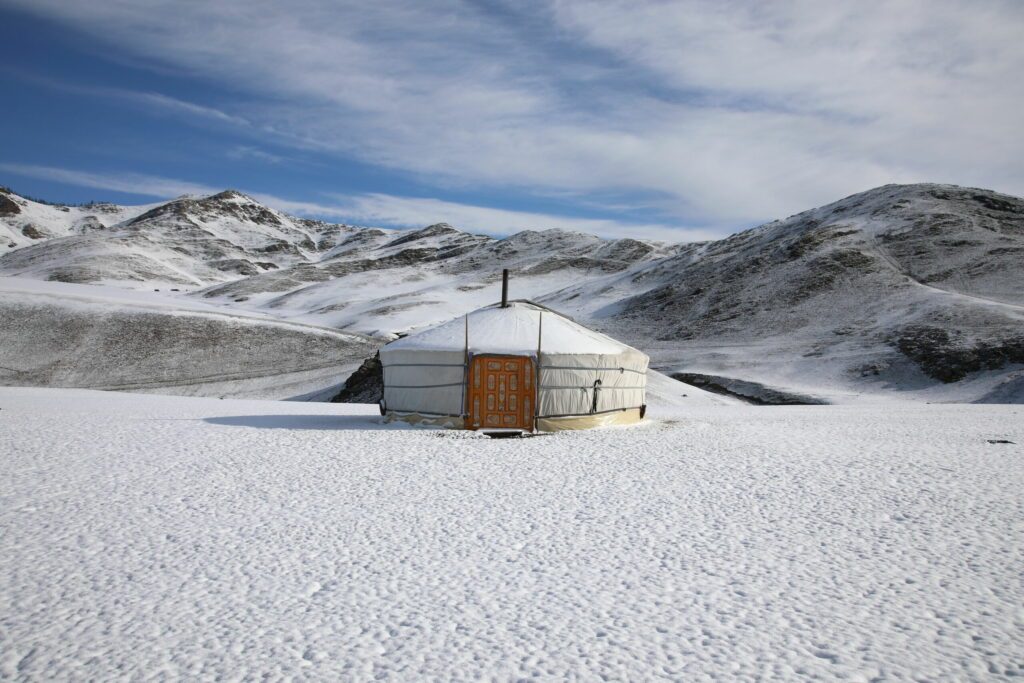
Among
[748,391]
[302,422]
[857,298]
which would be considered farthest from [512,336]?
[857,298]

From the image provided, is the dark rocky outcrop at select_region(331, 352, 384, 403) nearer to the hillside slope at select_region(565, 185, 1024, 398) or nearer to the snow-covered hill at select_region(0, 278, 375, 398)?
the snow-covered hill at select_region(0, 278, 375, 398)

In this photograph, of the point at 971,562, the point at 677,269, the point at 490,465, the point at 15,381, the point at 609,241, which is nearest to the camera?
the point at 971,562

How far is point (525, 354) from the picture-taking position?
12758mm

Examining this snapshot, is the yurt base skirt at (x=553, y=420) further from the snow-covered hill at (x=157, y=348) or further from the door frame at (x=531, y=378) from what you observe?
the snow-covered hill at (x=157, y=348)

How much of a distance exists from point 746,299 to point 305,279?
61499 mm

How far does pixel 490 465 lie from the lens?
29.8 feet

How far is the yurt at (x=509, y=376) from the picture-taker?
1282cm

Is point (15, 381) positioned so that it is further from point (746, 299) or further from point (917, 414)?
point (746, 299)

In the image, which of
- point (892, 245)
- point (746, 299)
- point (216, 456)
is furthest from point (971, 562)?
point (892, 245)

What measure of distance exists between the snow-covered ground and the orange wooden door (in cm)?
296

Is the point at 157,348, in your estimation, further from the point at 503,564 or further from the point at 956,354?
the point at 956,354

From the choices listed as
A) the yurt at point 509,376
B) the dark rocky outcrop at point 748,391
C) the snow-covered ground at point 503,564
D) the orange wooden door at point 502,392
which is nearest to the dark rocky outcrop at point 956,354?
the dark rocky outcrop at point 748,391

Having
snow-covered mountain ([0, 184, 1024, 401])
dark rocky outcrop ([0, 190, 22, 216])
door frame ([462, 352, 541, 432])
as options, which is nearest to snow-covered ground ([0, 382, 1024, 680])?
door frame ([462, 352, 541, 432])

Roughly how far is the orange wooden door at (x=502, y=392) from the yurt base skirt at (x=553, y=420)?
338 millimetres
